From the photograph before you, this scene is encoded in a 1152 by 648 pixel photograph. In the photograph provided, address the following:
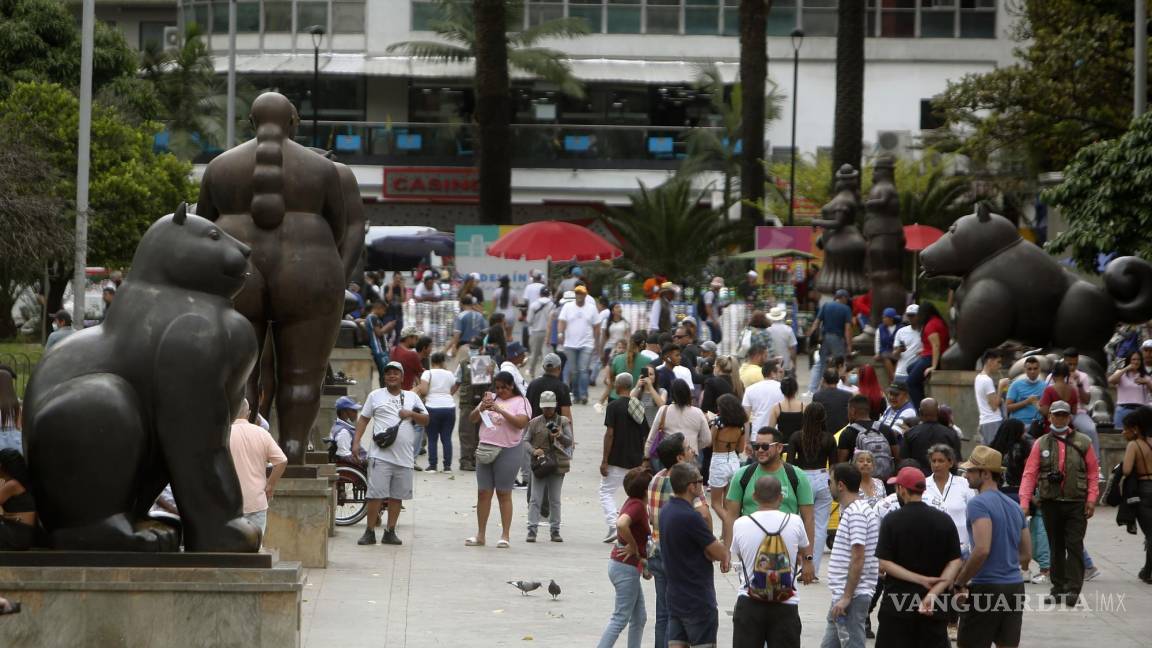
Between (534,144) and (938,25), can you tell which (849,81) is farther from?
(938,25)

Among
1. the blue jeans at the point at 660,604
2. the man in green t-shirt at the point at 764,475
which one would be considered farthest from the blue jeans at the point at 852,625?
the man in green t-shirt at the point at 764,475

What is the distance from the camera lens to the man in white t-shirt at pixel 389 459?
14.6 meters

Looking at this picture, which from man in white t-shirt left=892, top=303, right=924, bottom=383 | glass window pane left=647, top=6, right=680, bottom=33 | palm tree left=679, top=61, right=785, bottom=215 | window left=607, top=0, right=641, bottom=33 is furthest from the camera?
window left=607, top=0, right=641, bottom=33

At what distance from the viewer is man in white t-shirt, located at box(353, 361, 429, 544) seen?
14633 mm

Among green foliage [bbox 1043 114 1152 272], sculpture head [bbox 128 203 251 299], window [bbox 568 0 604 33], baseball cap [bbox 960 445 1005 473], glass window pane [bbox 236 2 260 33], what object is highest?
window [bbox 568 0 604 33]

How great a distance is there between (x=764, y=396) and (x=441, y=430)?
427cm

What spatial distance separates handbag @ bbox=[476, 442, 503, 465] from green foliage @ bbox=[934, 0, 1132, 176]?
1596cm

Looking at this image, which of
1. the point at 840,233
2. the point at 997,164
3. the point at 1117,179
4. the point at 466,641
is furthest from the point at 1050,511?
the point at 997,164

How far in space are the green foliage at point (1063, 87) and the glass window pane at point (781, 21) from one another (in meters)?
20.9

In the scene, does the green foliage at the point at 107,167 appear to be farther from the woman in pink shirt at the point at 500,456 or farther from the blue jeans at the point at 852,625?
the blue jeans at the point at 852,625

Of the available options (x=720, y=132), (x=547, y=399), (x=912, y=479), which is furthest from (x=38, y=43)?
(x=912, y=479)

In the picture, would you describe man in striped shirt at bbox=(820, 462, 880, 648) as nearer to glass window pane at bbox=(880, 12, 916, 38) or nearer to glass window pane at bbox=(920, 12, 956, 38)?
glass window pane at bbox=(880, 12, 916, 38)

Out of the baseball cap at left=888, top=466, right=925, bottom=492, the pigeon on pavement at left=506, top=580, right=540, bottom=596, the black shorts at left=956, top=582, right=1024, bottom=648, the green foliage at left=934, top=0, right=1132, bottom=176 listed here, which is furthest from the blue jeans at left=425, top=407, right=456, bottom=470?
the green foliage at left=934, top=0, right=1132, bottom=176

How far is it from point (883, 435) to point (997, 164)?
3203 cm
